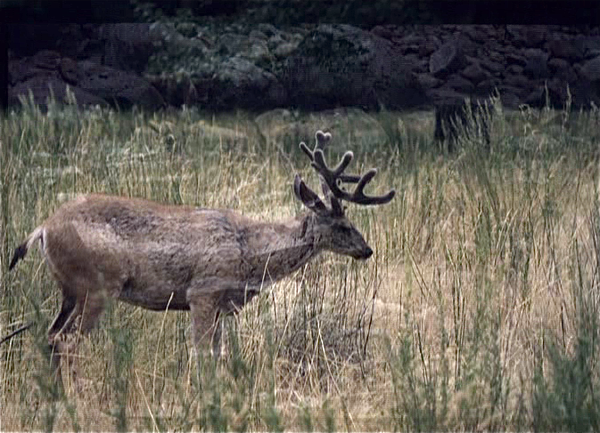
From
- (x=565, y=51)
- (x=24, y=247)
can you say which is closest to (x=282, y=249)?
(x=24, y=247)

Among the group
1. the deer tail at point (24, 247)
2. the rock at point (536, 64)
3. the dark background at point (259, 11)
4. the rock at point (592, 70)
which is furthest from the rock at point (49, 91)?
the deer tail at point (24, 247)

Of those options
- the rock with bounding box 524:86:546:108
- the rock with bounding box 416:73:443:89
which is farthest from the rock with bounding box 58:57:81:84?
the rock with bounding box 524:86:546:108

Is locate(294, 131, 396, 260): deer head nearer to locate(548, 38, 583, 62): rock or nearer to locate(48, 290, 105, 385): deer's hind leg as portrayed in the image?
locate(48, 290, 105, 385): deer's hind leg

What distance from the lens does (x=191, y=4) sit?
9328 mm

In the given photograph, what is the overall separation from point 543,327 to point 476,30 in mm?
4647

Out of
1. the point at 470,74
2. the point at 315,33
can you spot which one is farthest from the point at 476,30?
the point at 315,33

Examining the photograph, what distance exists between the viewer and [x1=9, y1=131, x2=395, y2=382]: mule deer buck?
16.9 feet

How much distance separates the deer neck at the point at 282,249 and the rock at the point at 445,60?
416cm

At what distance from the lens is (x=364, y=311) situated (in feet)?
18.6

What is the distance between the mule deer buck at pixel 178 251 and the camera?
5.14 meters

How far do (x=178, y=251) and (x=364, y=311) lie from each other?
83 cm

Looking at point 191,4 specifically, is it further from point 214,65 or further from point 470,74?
point 470,74

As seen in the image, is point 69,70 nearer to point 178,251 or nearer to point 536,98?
point 536,98

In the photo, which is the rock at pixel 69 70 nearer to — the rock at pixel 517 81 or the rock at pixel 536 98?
the rock at pixel 517 81
